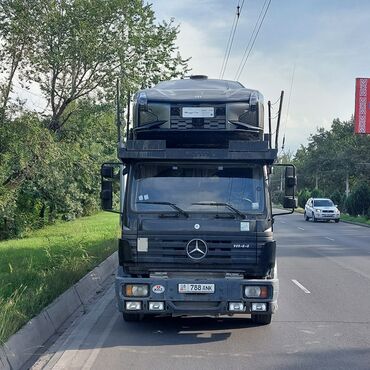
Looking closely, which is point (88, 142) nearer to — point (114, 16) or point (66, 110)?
point (66, 110)

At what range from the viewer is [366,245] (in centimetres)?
2422

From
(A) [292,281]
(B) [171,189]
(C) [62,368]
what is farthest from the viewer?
(A) [292,281]

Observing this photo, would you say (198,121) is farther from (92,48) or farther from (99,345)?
(92,48)

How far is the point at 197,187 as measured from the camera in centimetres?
838

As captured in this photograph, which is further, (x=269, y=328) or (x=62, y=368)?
(x=269, y=328)

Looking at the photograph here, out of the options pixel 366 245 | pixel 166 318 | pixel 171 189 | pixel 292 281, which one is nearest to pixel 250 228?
pixel 171 189

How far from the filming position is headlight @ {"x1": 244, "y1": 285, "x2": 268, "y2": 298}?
816 cm

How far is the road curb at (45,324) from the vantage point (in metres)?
6.77

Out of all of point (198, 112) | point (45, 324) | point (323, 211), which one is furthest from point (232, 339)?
point (323, 211)

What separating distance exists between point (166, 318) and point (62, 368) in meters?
3.09

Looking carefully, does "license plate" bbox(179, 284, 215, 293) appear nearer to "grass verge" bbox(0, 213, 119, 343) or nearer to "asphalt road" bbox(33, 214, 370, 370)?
"asphalt road" bbox(33, 214, 370, 370)

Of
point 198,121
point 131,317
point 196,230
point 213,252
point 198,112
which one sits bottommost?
point 131,317

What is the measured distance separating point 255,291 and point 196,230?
1.12 meters

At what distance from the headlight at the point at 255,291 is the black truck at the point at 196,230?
0.01m
